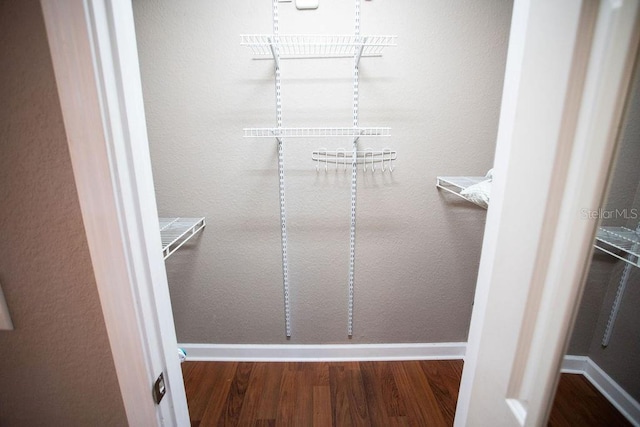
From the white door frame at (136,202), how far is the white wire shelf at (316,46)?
1.04 metres

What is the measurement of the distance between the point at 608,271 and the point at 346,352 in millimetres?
1581

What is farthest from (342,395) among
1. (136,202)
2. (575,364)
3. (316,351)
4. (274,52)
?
(274,52)

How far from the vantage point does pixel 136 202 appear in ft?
1.51

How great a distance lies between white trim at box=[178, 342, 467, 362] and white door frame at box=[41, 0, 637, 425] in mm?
1324

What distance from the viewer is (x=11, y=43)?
0.40 meters

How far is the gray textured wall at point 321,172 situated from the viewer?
4.54ft

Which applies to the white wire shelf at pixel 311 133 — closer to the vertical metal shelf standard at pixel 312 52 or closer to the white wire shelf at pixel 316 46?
the vertical metal shelf standard at pixel 312 52

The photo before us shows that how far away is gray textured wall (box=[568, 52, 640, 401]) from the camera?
1378 mm

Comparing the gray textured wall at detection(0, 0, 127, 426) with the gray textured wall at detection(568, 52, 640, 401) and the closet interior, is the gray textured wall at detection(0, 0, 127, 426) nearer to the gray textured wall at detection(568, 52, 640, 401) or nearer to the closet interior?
the closet interior

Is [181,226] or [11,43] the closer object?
[11,43]

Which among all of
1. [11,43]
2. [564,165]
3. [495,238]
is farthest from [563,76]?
[11,43]

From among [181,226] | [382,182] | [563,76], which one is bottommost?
[181,226]

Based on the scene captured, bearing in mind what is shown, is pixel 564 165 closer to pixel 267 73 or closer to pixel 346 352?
pixel 267 73

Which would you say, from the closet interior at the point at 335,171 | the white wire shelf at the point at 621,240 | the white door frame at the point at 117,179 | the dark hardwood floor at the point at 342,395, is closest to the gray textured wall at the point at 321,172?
the closet interior at the point at 335,171
